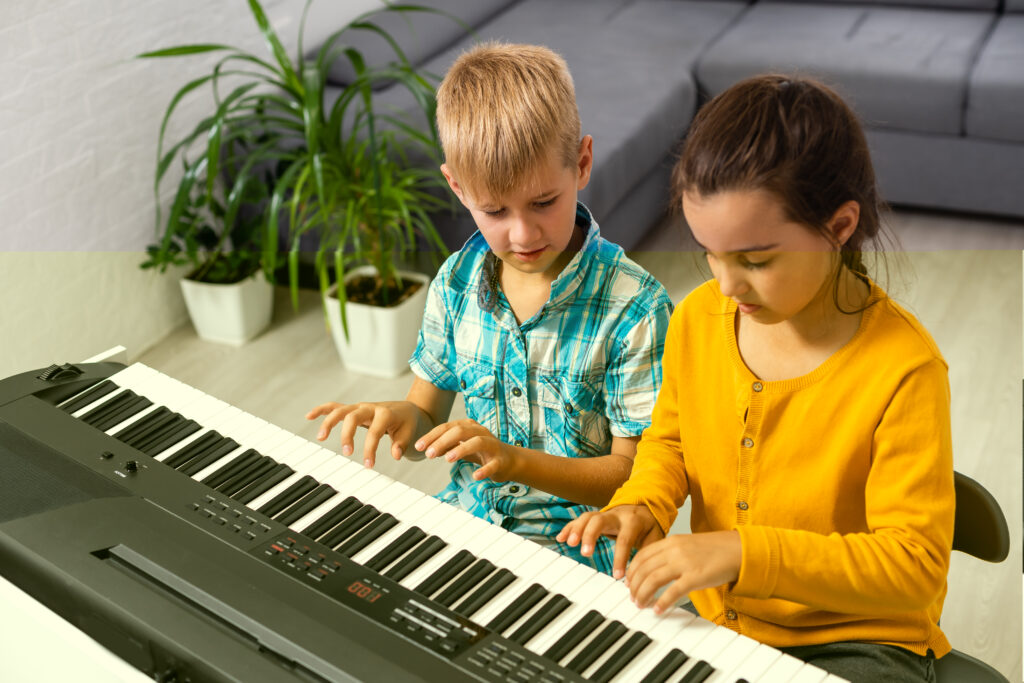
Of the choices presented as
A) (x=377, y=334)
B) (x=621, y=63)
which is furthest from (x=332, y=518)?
(x=621, y=63)

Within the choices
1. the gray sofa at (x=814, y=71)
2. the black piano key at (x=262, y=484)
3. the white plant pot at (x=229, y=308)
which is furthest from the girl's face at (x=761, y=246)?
the white plant pot at (x=229, y=308)

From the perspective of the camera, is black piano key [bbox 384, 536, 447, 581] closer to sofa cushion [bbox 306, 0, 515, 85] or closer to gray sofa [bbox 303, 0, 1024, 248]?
gray sofa [bbox 303, 0, 1024, 248]

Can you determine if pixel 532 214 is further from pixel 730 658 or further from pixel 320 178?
pixel 320 178

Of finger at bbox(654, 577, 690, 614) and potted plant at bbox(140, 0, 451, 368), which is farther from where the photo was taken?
potted plant at bbox(140, 0, 451, 368)

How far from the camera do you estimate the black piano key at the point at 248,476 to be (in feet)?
3.86

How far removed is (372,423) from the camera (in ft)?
4.24

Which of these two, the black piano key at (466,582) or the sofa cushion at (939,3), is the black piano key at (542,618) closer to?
the black piano key at (466,582)

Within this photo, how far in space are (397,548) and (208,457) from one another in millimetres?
285

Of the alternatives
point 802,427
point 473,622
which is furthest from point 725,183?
point 473,622

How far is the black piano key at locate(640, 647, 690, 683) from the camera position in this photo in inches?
36.4

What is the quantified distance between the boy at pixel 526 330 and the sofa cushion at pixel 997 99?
7.68 feet

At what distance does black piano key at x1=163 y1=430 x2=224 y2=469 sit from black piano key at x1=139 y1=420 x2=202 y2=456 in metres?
0.02

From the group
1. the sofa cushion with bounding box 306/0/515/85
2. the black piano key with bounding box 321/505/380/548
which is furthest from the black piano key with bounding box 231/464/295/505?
the sofa cushion with bounding box 306/0/515/85

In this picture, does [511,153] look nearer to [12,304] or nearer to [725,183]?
[725,183]
